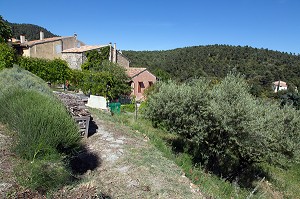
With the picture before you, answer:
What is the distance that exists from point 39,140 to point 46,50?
100 ft

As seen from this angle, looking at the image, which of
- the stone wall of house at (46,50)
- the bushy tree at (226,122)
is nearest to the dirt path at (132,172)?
the bushy tree at (226,122)

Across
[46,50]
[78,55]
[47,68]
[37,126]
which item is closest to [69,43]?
[46,50]

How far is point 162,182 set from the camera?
16.3ft

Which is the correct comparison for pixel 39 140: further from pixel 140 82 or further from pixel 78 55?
pixel 78 55

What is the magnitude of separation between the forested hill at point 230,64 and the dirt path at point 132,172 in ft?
130

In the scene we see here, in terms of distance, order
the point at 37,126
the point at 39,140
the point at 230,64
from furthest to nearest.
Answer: the point at 230,64 < the point at 37,126 < the point at 39,140

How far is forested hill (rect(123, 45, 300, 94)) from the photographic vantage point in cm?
5022

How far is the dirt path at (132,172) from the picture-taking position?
4547 millimetres

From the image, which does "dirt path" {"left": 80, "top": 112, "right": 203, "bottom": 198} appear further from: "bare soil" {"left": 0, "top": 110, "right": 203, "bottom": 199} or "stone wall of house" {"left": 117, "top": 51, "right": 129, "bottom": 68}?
"stone wall of house" {"left": 117, "top": 51, "right": 129, "bottom": 68}

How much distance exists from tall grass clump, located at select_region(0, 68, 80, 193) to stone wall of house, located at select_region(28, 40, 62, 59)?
91.6 ft

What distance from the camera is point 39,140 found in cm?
402

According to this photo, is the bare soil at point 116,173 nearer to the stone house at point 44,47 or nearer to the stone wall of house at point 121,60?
the stone house at point 44,47

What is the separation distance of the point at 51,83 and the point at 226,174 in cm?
1765

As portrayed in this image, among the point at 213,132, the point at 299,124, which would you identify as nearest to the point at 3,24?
the point at 213,132
